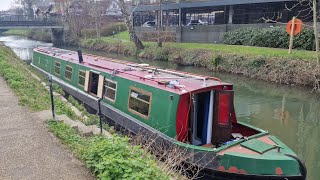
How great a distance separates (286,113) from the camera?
37.7 feet

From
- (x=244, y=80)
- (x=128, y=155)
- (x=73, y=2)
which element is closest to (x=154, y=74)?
(x=128, y=155)

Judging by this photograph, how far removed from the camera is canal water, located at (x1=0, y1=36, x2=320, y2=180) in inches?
329

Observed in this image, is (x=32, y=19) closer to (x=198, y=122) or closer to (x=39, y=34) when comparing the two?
(x=39, y=34)

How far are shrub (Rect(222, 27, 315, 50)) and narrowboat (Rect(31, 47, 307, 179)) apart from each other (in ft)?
39.5

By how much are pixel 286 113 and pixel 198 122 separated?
5783 mm

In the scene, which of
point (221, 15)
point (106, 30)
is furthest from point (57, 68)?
point (106, 30)

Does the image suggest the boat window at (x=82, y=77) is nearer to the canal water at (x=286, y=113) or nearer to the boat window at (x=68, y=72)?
the boat window at (x=68, y=72)

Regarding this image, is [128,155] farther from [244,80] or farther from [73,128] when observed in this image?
[244,80]

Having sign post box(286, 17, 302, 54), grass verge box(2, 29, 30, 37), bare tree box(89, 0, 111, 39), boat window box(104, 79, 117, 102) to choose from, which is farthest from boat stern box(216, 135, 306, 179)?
grass verge box(2, 29, 30, 37)

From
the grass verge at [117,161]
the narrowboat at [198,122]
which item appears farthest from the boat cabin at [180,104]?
the grass verge at [117,161]

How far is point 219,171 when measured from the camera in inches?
235

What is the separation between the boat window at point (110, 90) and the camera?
8852 mm

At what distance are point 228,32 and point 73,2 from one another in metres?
33.6

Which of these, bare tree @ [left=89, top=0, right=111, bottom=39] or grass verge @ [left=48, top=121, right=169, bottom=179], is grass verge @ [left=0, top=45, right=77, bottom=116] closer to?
grass verge @ [left=48, top=121, right=169, bottom=179]
